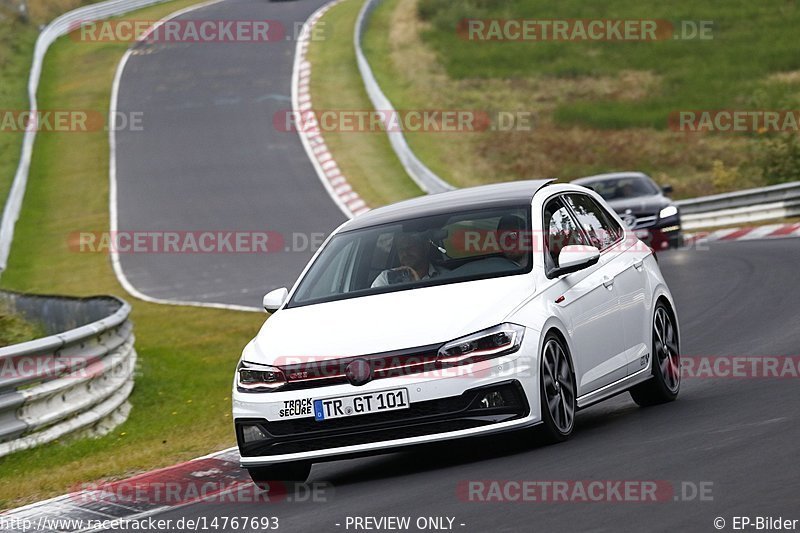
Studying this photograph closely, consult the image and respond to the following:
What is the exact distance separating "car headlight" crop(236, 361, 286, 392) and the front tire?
141 centimetres

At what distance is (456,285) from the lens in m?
8.52

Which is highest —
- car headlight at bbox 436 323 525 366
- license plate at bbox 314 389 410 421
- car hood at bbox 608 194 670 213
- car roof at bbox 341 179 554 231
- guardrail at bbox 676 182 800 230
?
car roof at bbox 341 179 554 231

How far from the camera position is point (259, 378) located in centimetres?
817

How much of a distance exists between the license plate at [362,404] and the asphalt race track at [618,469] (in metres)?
0.39

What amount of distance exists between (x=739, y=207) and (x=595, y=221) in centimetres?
2094

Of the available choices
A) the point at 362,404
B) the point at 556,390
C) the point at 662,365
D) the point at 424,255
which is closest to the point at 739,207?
the point at 662,365

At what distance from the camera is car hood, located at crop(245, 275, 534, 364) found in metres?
7.91

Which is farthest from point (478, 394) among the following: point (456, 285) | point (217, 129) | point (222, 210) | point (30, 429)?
point (217, 129)
